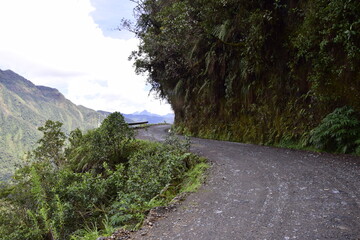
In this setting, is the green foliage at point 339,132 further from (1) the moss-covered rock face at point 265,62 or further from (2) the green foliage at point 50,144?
(2) the green foliage at point 50,144

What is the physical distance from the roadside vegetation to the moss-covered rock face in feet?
15.7

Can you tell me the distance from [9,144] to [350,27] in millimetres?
229792

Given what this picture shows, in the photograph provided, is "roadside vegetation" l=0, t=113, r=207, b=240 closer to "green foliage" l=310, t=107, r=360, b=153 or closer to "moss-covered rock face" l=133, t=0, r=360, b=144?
"green foliage" l=310, t=107, r=360, b=153

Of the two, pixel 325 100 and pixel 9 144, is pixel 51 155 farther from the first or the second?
pixel 9 144

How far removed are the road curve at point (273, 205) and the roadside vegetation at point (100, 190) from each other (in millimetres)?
769

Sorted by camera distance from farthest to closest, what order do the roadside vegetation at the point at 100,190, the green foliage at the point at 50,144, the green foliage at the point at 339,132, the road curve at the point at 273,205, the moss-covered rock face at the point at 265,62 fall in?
the green foliage at the point at 50,144 < the moss-covered rock face at the point at 265,62 < the green foliage at the point at 339,132 < the roadside vegetation at the point at 100,190 < the road curve at the point at 273,205

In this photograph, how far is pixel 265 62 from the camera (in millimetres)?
11664

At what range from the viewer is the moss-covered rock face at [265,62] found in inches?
337

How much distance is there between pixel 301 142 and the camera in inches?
381

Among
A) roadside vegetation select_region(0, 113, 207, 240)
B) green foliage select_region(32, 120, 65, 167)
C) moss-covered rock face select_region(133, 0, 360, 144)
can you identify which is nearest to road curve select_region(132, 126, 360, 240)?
roadside vegetation select_region(0, 113, 207, 240)

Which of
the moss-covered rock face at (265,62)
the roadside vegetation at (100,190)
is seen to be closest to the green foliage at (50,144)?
the roadside vegetation at (100,190)

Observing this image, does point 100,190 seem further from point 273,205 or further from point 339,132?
point 339,132

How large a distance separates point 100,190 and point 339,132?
7.40 m

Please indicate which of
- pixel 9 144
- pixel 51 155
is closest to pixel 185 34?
pixel 51 155
